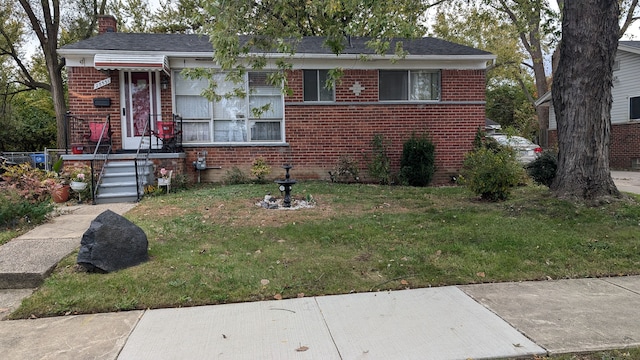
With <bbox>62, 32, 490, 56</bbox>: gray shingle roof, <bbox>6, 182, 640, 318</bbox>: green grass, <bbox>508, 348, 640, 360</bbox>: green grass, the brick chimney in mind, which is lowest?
<bbox>508, 348, 640, 360</bbox>: green grass

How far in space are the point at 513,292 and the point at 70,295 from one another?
4.32 m

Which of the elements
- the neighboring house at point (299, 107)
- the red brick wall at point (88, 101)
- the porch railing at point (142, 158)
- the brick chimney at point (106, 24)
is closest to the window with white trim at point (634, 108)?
the neighboring house at point (299, 107)

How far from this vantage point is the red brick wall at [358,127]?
38.3 ft

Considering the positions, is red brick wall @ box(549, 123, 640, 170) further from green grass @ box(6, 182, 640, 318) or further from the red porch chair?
the red porch chair

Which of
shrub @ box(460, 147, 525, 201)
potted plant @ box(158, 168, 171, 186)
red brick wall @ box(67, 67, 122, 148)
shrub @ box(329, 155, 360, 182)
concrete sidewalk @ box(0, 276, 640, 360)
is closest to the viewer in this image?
concrete sidewalk @ box(0, 276, 640, 360)

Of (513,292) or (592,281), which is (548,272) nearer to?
(592,281)

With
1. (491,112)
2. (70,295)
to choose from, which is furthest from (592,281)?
(491,112)

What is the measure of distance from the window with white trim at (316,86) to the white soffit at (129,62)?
3819 millimetres

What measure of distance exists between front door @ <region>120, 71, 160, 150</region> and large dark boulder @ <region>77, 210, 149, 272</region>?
24.0 feet

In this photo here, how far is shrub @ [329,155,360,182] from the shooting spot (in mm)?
11586

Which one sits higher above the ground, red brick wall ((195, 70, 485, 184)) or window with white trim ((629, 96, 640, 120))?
window with white trim ((629, 96, 640, 120))

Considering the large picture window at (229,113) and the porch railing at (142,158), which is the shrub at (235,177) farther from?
the porch railing at (142,158)

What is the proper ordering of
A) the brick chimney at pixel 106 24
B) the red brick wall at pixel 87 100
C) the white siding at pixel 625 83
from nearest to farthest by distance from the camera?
the red brick wall at pixel 87 100 < the brick chimney at pixel 106 24 < the white siding at pixel 625 83

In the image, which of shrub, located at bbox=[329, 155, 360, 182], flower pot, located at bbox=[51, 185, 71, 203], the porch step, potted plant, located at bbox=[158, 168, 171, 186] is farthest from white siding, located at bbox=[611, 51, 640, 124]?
flower pot, located at bbox=[51, 185, 71, 203]
